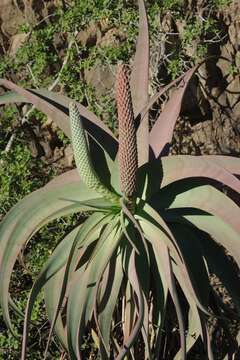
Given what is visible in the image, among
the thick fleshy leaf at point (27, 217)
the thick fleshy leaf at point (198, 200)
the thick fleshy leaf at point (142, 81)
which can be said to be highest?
the thick fleshy leaf at point (142, 81)

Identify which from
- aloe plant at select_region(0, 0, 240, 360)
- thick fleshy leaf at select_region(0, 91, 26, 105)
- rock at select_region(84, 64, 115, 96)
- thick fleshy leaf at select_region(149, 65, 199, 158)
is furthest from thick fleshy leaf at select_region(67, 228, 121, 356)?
rock at select_region(84, 64, 115, 96)

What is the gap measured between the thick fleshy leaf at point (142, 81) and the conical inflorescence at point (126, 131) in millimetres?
188

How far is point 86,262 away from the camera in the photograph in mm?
3061

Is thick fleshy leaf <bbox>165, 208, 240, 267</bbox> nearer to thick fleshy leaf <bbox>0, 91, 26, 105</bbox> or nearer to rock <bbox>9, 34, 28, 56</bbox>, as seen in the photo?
thick fleshy leaf <bbox>0, 91, 26, 105</bbox>

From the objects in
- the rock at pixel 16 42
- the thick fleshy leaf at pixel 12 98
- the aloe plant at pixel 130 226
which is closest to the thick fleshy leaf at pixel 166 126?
the aloe plant at pixel 130 226

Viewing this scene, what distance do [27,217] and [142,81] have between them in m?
0.71

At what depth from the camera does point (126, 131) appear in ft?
8.86

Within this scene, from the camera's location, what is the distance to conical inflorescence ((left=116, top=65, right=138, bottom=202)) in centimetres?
268

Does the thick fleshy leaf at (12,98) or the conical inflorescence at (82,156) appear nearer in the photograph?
the conical inflorescence at (82,156)

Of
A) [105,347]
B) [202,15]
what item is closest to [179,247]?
[105,347]

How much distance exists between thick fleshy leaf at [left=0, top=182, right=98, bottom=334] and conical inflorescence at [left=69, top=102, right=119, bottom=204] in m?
0.11

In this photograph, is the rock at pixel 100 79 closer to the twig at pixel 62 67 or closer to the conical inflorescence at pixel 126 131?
the twig at pixel 62 67

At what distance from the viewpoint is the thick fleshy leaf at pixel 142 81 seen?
2.95 meters

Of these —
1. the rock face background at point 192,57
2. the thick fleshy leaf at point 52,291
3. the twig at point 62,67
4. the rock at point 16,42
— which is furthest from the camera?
the rock at point 16,42
